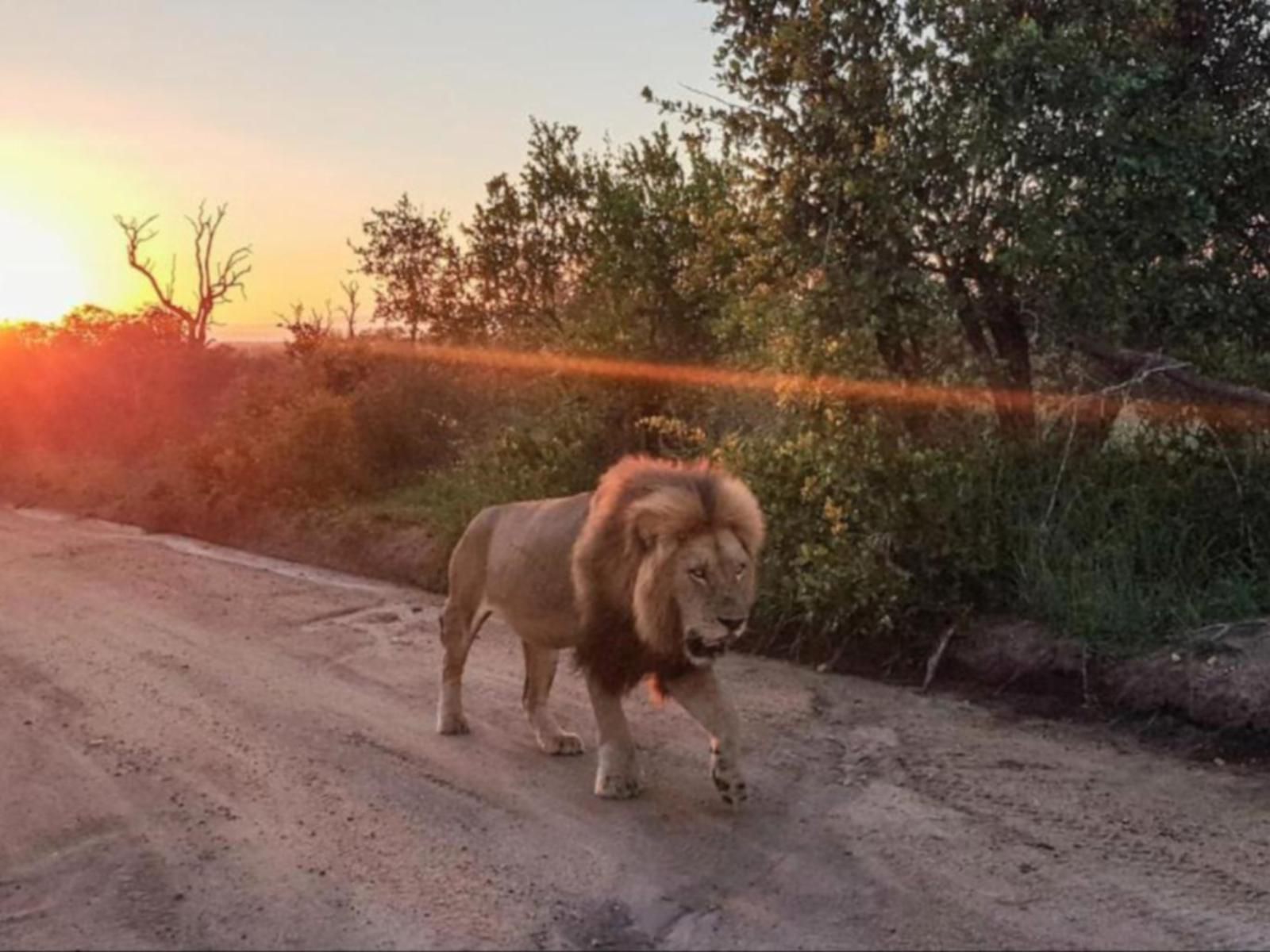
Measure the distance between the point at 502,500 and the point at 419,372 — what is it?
220 inches

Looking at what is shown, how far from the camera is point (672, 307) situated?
548 inches

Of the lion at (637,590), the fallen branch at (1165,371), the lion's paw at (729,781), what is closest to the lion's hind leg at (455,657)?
the lion at (637,590)

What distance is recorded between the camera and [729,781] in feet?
19.4

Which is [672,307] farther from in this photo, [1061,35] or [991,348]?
[1061,35]

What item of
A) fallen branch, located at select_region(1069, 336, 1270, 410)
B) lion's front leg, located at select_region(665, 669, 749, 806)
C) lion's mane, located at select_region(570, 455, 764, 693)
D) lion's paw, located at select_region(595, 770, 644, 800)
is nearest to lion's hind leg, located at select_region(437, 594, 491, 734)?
lion's mane, located at select_region(570, 455, 764, 693)

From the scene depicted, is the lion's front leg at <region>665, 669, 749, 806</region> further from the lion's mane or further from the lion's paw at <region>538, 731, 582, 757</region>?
the lion's paw at <region>538, 731, 582, 757</region>

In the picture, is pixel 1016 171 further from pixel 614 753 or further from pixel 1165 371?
pixel 614 753

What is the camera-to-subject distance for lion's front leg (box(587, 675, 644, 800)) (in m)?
6.30

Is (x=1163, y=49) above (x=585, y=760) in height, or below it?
above

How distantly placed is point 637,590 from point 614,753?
1.00 meters

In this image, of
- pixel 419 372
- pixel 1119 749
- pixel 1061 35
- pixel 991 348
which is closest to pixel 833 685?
pixel 1119 749

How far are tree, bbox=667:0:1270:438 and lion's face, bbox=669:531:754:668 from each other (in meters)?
4.10

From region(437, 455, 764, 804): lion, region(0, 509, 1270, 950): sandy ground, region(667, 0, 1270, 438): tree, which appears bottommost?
region(0, 509, 1270, 950): sandy ground

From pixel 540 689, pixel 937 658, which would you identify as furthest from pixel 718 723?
pixel 937 658
